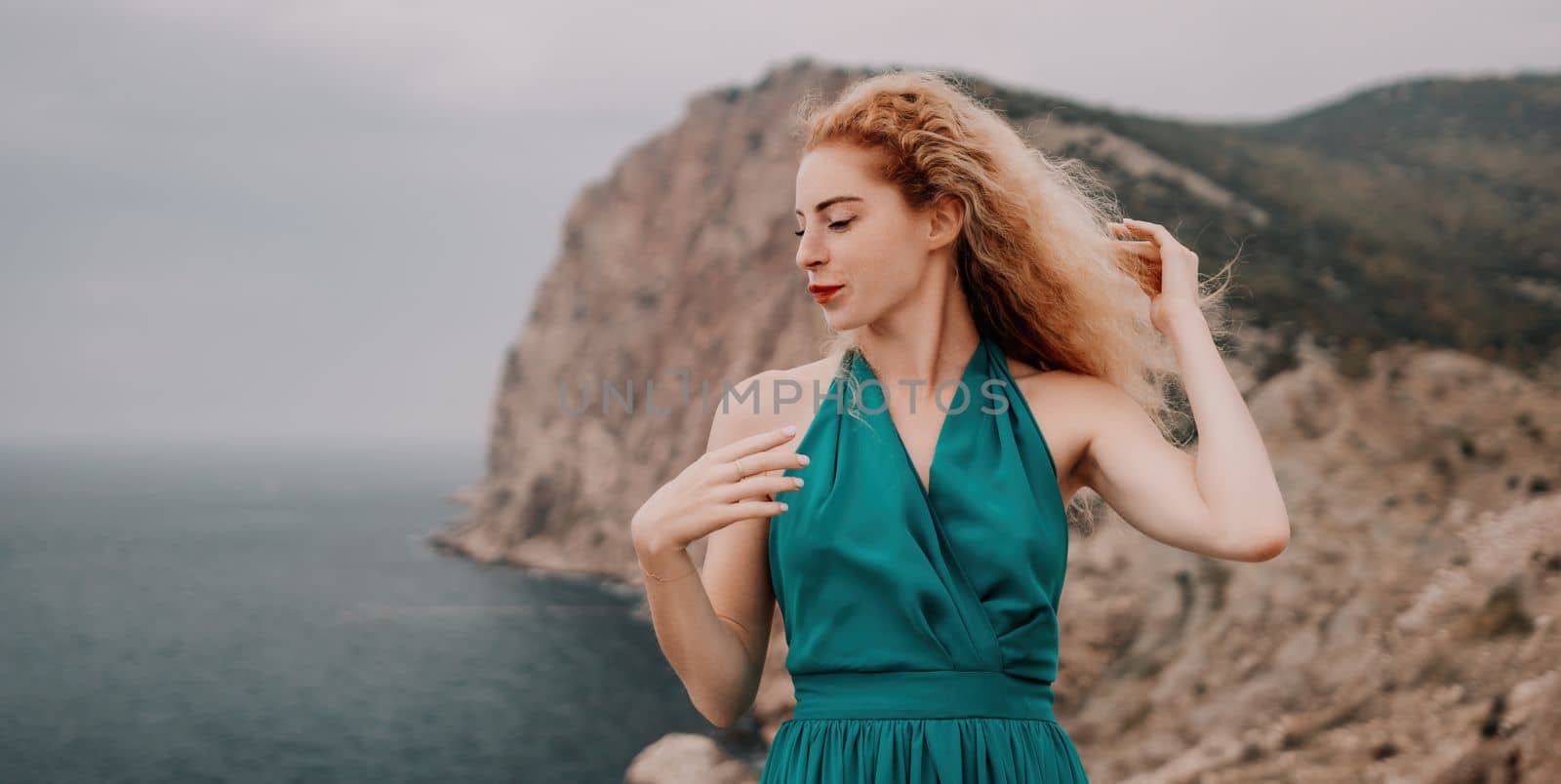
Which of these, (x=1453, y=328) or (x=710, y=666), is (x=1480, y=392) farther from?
(x=710, y=666)

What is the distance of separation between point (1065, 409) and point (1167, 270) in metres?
0.35

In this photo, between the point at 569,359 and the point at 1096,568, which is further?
the point at 569,359

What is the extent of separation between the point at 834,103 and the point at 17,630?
75.7 metres

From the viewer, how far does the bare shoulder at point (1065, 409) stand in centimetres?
232

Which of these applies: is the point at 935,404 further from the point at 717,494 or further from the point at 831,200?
the point at 717,494

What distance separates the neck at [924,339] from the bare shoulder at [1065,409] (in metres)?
0.14

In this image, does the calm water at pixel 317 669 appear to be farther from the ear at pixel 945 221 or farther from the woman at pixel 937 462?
the ear at pixel 945 221

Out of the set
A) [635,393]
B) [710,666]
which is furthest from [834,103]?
[635,393]

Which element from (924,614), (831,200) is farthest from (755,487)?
(831,200)

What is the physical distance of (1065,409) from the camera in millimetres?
2354

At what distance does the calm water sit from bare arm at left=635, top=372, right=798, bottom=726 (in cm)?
3720

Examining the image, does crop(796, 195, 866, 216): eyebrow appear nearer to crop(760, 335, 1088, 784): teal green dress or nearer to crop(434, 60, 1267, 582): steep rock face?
crop(760, 335, 1088, 784): teal green dress

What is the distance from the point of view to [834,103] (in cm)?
245

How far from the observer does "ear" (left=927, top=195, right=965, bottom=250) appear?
2.37 metres
